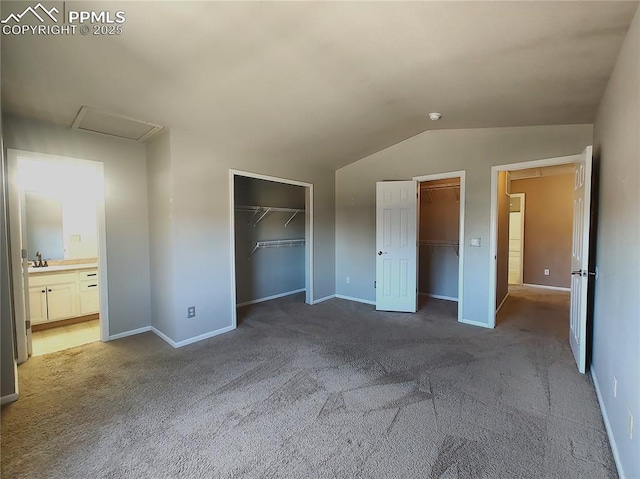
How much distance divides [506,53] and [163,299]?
12.9 ft

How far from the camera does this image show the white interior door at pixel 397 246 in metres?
4.45

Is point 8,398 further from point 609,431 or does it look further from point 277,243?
point 609,431

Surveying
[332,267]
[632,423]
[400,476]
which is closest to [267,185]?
[332,267]

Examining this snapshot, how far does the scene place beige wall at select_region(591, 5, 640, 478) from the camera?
4.88 ft

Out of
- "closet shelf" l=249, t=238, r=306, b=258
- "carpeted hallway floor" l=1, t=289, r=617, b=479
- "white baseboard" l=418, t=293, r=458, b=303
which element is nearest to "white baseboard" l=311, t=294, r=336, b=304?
"closet shelf" l=249, t=238, r=306, b=258

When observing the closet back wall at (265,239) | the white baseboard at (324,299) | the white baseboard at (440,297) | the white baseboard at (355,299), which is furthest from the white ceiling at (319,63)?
the white baseboard at (440,297)

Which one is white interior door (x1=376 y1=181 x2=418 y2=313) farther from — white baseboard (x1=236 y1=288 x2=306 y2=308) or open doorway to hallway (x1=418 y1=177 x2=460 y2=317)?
white baseboard (x1=236 y1=288 x2=306 y2=308)

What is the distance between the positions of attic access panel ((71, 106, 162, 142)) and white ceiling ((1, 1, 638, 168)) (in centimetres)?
10

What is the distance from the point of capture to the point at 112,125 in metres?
3.01

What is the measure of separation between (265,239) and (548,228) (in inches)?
231

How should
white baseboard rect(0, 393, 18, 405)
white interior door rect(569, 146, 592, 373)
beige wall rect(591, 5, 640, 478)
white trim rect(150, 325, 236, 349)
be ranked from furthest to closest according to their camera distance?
1. white trim rect(150, 325, 236, 349)
2. white interior door rect(569, 146, 592, 373)
3. white baseboard rect(0, 393, 18, 405)
4. beige wall rect(591, 5, 640, 478)

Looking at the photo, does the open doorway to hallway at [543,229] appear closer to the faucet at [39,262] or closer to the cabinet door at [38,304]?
the cabinet door at [38,304]

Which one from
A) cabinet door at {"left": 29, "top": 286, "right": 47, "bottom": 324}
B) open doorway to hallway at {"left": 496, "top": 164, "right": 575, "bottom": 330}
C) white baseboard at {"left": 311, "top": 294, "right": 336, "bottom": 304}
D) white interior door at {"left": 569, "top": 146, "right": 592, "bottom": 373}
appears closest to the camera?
white interior door at {"left": 569, "top": 146, "right": 592, "bottom": 373}

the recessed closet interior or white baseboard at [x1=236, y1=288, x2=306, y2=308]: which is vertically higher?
the recessed closet interior
